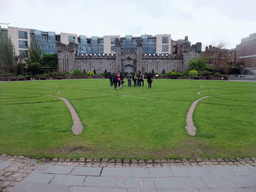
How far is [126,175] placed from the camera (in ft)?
12.6

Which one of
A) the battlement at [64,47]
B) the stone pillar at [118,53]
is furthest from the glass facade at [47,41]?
the stone pillar at [118,53]

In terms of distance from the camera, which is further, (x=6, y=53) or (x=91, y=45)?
→ (x=91, y=45)

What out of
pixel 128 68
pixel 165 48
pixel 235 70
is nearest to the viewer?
pixel 235 70

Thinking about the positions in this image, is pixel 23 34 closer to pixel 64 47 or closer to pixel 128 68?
pixel 64 47

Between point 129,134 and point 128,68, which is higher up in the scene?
point 128,68

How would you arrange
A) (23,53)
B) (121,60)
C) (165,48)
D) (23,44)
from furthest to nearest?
(165,48) → (23,44) → (23,53) → (121,60)

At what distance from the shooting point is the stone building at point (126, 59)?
2140 inches

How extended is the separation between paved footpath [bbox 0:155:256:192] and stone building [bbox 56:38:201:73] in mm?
51470

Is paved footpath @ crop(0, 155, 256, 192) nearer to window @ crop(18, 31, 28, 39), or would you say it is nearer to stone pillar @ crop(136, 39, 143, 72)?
stone pillar @ crop(136, 39, 143, 72)

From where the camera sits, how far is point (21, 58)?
64.8 metres

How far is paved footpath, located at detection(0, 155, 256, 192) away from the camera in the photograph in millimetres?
3426

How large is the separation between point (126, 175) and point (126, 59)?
173ft

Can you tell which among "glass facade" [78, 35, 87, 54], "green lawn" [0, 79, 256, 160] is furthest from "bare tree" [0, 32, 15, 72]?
"green lawn" [0, 79, 256, 160]

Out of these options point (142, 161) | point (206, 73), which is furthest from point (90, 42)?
point (142, 161)
